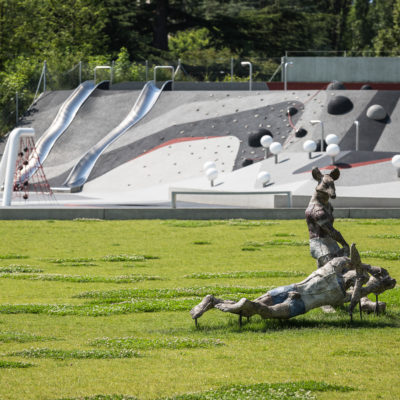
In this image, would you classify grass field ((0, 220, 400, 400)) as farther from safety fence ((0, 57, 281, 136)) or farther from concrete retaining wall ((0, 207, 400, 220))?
safety fence ((0, 57, 281, 136))

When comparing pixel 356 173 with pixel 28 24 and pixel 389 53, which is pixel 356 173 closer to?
pixel 28 24

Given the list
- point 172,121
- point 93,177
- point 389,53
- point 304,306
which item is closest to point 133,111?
point 172,121

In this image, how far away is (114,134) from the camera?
4453cm

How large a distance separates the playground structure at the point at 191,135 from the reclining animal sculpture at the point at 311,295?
21885 mm

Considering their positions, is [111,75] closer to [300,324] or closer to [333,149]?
[333,149]

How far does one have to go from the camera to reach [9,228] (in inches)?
939

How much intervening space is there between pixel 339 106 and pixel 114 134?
1137 cm

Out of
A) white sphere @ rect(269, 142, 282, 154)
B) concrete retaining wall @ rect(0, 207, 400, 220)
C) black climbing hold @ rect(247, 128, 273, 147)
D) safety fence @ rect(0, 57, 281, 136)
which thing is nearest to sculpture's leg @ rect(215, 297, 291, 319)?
concrete retaining wall @ rect(0, 207, 400, 220)

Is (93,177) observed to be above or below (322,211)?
below

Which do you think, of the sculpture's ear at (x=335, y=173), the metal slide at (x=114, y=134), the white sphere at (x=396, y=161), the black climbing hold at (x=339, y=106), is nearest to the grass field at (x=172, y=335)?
the sculpture's ear at (x=335, y=173)

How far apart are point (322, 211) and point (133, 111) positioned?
116ft

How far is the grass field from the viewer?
7410mm

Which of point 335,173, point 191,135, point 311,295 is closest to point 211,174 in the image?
point 191,135

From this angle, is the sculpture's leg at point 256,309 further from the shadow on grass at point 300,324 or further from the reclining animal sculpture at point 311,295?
the shadow on grass at point 300,324
